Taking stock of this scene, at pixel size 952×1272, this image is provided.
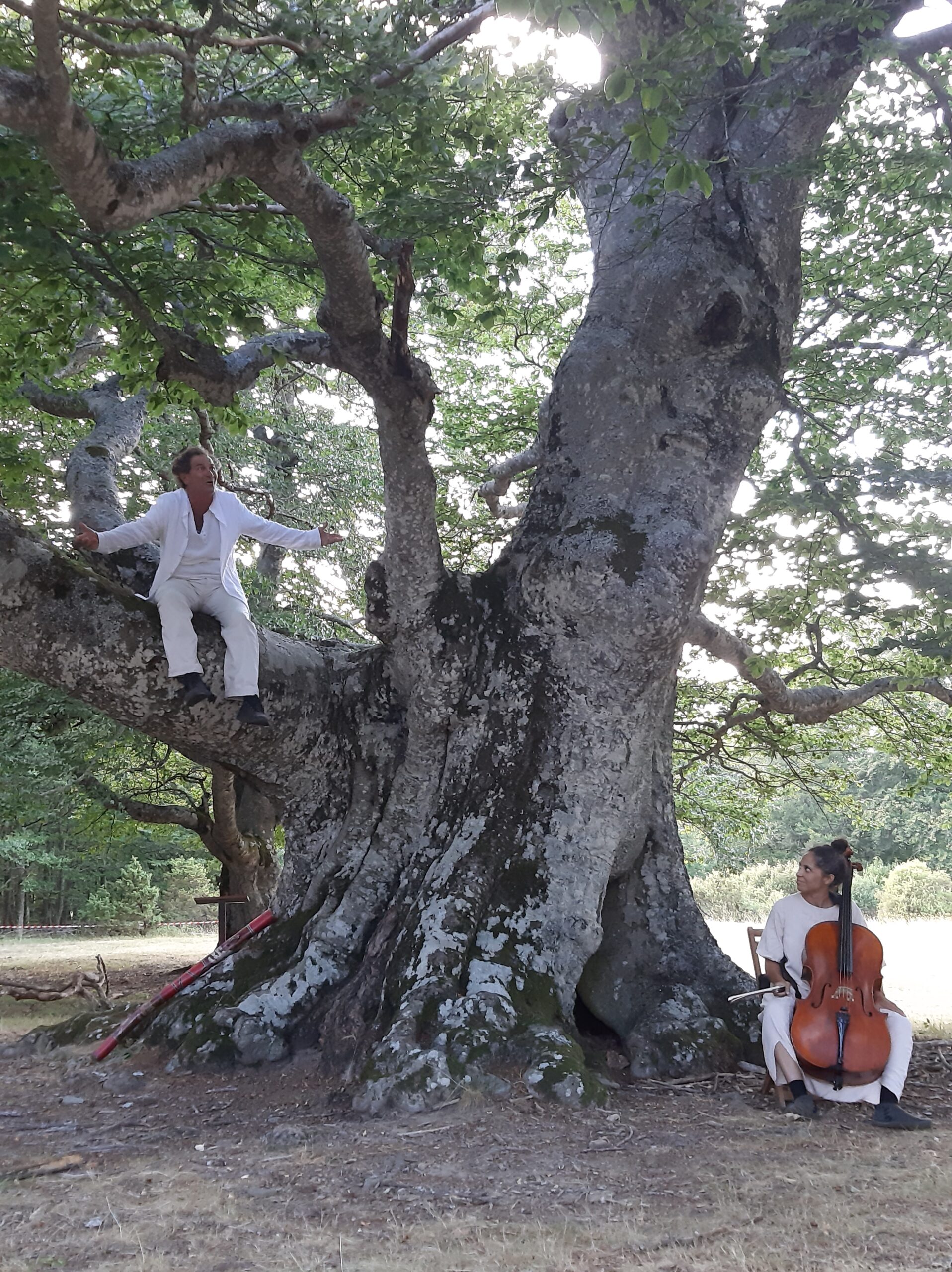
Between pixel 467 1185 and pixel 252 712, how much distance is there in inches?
123

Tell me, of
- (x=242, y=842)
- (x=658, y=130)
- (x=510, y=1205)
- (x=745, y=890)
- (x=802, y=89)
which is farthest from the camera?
(x=745, y=890)

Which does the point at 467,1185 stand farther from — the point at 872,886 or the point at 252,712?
the point at 872,886

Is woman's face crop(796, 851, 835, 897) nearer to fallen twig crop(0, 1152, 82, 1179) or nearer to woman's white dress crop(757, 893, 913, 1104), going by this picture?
woman's white dress crop(757, 893, 913, 1104)

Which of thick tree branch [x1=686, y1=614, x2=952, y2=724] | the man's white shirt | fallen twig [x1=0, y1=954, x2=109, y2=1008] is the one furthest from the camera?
fallen twig [x1=0, y1=954, x2=109, y2=1008]

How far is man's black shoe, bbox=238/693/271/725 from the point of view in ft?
19.1

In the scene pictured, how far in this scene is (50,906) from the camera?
31.4m

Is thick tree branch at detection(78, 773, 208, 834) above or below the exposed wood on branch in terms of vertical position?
below

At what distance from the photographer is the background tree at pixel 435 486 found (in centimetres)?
521

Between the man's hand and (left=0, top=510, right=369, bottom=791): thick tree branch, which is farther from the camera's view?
(left=0, top=510, right=369, bottom=791): thick tree branch

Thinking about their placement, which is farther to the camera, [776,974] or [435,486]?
[435,486]

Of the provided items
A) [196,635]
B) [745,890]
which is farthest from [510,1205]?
[745,890]

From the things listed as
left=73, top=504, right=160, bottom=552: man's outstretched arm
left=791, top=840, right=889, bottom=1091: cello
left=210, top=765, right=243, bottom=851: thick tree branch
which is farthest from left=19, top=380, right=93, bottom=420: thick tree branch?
left=791, top=840, right=889, bottom=1091: cello

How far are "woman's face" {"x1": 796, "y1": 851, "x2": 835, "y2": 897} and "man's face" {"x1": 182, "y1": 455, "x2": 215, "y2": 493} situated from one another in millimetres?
4028

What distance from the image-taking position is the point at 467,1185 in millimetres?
3453
